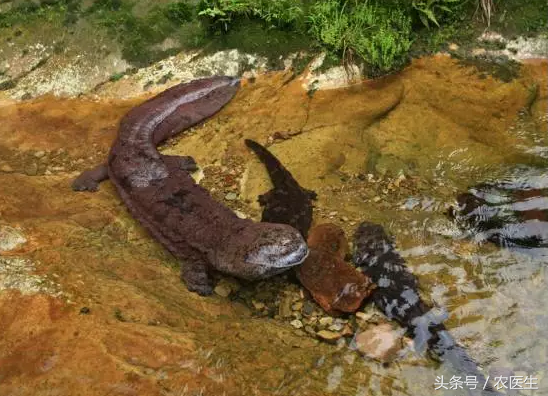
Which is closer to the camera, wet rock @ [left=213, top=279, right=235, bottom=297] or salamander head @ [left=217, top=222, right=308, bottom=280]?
salamander head @ [left=217, top=222, right=308, bottom=280]

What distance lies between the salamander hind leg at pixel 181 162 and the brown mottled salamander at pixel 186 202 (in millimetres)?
14

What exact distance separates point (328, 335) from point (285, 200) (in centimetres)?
200

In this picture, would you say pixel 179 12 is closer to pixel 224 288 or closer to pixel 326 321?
pixel 224 288

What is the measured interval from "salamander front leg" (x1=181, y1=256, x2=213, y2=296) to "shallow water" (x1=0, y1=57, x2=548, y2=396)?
168mm

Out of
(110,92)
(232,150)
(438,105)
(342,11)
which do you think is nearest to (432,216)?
(438,105)

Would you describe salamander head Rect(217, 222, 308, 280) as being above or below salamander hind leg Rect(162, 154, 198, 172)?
below

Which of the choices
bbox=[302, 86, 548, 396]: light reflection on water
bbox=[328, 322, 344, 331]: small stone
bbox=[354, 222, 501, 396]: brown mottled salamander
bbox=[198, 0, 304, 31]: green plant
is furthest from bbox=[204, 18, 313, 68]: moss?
bbox=[328, 322, 344, 331]: small stone

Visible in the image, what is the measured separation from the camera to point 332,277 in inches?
221

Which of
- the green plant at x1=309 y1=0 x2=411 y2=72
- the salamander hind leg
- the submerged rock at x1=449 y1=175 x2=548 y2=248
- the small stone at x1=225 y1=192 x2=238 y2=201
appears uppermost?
the green plant at x1=309 y1=0 x2=411 y2=72

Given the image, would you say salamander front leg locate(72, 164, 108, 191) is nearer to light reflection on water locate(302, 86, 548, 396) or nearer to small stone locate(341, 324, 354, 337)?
small stone locate(341, 324, 354, 337)

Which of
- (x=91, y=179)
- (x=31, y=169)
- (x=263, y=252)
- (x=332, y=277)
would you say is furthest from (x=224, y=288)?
(x=31, y=169)

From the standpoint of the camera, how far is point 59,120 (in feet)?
25.7

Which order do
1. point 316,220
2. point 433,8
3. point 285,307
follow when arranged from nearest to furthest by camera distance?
point 285,307 → point 316,220 → point 433,8

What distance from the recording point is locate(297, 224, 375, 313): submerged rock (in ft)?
17.8
